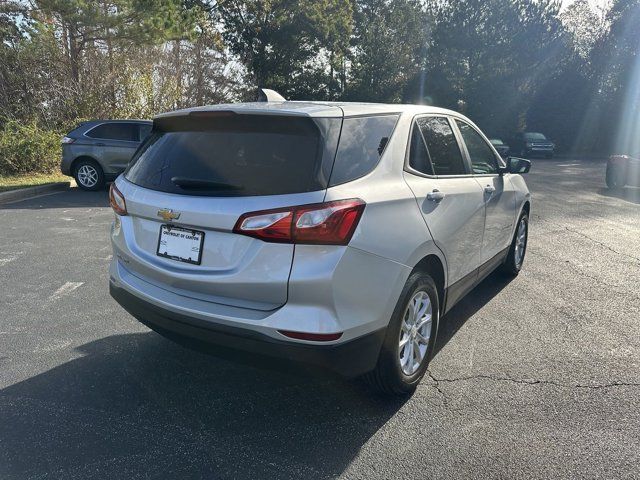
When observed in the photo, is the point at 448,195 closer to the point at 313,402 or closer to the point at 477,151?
the point at 477,151

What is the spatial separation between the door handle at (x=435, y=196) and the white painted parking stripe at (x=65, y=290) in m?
3.60

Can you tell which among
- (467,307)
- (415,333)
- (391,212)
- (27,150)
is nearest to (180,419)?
(415,333)

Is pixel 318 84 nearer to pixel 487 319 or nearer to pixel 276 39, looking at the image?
pixel 276 39

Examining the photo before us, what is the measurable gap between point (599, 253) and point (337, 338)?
5.55 meters

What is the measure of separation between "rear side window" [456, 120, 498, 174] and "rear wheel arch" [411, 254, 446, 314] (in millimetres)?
1247

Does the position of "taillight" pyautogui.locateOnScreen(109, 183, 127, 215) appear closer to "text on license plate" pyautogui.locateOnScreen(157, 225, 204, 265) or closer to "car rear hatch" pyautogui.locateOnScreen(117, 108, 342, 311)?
"car rear hatch" pyautogui.locateOnScreen(117, 108, 342, 311)

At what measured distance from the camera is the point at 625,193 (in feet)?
43.3

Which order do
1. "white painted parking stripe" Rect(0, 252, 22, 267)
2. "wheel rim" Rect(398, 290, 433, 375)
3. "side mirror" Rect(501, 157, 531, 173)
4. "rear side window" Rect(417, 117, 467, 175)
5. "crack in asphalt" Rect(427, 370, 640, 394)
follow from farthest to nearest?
"white painted parking stripe" Rect(0, 252, 22, 267)
"side mirror" Rect(501, 157, 531, 173)
"rear side window" Rect(417, 117, 467, 175)
"crack in asphalt" Rect(427, 370, 640, 394)
"wheel rim" Rect(398, 290, 433, 375)

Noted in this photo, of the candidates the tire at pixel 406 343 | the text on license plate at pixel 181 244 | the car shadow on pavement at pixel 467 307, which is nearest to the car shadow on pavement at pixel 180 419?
the tire at pixel 406 343

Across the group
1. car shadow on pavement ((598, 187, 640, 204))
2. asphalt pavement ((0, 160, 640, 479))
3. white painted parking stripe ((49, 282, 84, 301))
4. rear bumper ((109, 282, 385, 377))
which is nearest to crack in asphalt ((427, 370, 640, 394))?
asphalt pavement ((0, 160, 640, 479))

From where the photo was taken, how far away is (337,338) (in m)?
2.41

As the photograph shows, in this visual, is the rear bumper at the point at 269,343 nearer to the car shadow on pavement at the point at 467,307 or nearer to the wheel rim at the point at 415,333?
the wheel rim at the point at 415,333

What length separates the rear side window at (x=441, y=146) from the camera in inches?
134

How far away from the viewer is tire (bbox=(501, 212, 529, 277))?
533cm
